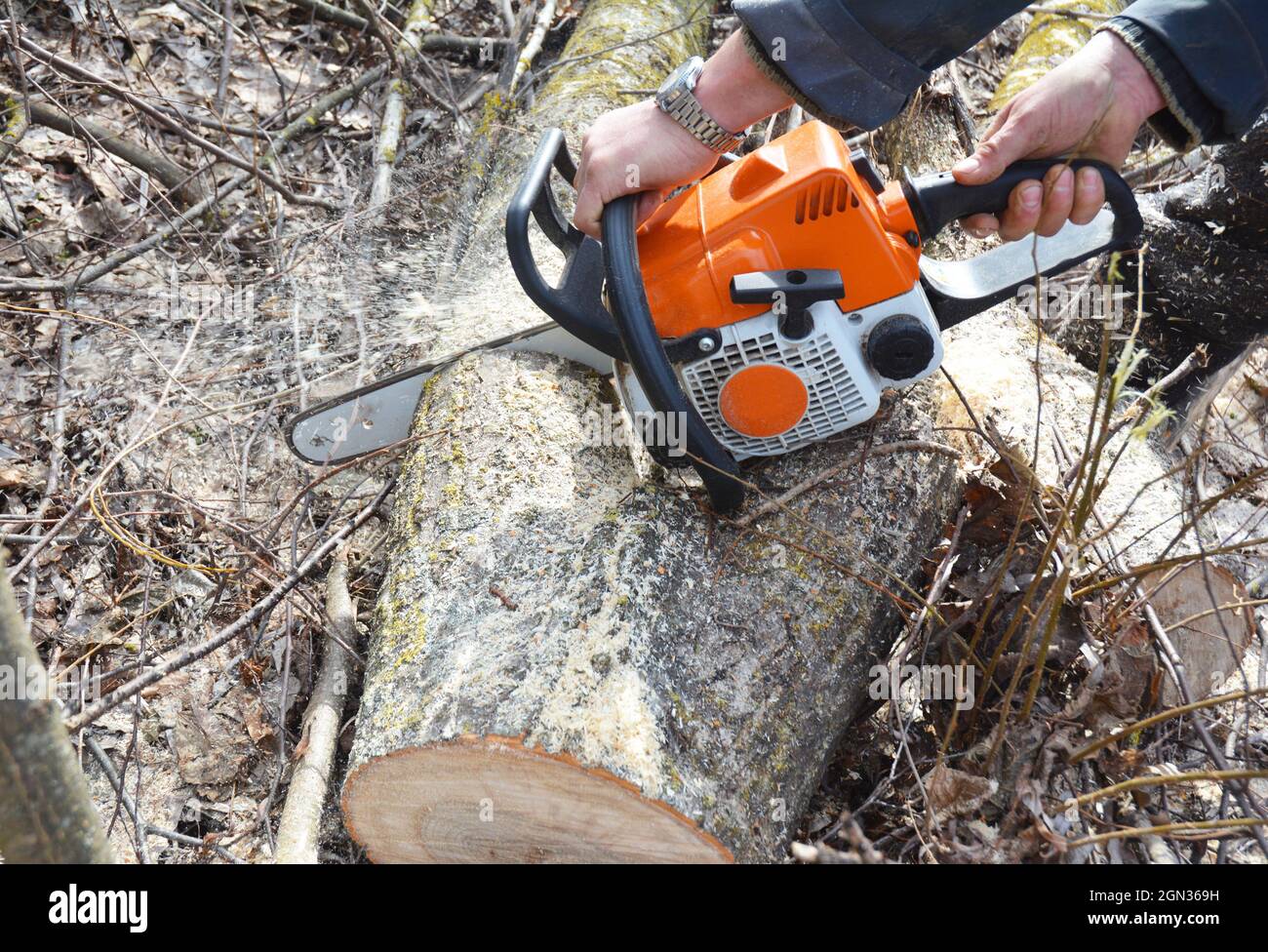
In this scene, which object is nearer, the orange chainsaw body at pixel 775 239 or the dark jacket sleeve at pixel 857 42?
the dark jacket sleeve at pixel 857 42

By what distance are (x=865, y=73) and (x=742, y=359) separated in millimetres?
545

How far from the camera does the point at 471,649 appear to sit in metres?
1.67

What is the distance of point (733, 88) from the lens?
166 cm

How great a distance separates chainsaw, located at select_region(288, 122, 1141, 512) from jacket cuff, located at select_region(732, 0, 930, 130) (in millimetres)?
109

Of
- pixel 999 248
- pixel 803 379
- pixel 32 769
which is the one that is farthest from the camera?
pixel 999 248

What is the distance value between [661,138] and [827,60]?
1.04 ft

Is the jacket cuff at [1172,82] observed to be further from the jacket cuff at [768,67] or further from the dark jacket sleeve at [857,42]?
the jacket cuff at [768,67]

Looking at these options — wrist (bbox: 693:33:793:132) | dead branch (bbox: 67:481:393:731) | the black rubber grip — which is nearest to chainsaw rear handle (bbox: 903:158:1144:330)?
the black rubber grip

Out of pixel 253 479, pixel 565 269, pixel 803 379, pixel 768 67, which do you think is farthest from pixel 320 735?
pixel 768 67

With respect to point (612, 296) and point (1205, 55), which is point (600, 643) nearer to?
point (612, 296)

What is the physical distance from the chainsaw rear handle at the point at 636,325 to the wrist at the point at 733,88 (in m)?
0.21

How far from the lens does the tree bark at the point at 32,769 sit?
953 mm

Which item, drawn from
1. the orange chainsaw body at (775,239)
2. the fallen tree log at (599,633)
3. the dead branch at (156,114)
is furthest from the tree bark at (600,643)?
the dead branch at (156,114)

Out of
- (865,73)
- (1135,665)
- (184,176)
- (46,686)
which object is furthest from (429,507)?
(184,176)
